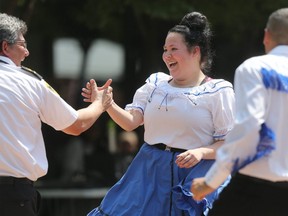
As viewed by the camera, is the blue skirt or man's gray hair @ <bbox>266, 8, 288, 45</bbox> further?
the blue skirt

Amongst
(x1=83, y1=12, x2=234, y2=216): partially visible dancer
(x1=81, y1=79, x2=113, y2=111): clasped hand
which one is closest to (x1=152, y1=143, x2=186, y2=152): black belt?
(x1=83, y1=12, x2=234, y2=216): partially visible dancer

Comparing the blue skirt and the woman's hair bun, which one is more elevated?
the woman's hair bun

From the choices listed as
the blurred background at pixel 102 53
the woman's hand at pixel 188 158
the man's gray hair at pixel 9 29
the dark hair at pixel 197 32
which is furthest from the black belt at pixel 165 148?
the blurred background at pixel 102 53

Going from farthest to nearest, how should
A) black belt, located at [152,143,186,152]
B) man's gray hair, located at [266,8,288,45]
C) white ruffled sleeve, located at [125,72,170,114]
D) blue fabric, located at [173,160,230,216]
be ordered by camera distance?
white ruffled sleeve, located at [125,72,170,114] → black belt, located at [152,143,186,152] → blue fabric, located at [173,160,230,216] → man's gray hair, located at [266,8,288,45]

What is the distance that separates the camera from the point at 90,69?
14156 millimetres

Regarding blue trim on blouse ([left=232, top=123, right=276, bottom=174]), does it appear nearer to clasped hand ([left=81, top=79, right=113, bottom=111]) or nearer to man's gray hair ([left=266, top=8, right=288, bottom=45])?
man's gray hair ([left=266, top=8, right=288, bottom=45])

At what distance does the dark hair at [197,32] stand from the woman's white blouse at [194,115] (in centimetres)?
26

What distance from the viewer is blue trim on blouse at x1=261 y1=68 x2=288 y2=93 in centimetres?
436

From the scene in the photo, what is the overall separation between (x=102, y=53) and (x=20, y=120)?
9068 millimetres

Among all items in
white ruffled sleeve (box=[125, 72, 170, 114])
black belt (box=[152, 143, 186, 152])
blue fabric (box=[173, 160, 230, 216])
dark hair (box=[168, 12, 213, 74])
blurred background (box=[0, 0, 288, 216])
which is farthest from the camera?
blurred background (box=[0, 0, 288, 216])

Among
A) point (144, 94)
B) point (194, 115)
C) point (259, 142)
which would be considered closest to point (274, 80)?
point (259, 142)

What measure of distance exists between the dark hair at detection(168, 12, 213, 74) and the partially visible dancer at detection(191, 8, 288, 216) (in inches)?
40.8

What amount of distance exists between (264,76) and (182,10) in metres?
5.58

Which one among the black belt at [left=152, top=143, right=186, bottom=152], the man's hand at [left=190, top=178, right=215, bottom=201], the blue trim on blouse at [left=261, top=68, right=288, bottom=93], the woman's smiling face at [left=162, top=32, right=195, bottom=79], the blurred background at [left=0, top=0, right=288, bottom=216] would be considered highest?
the blue trim on blouse at [left=261, top=68, right=288, bottom=93]
